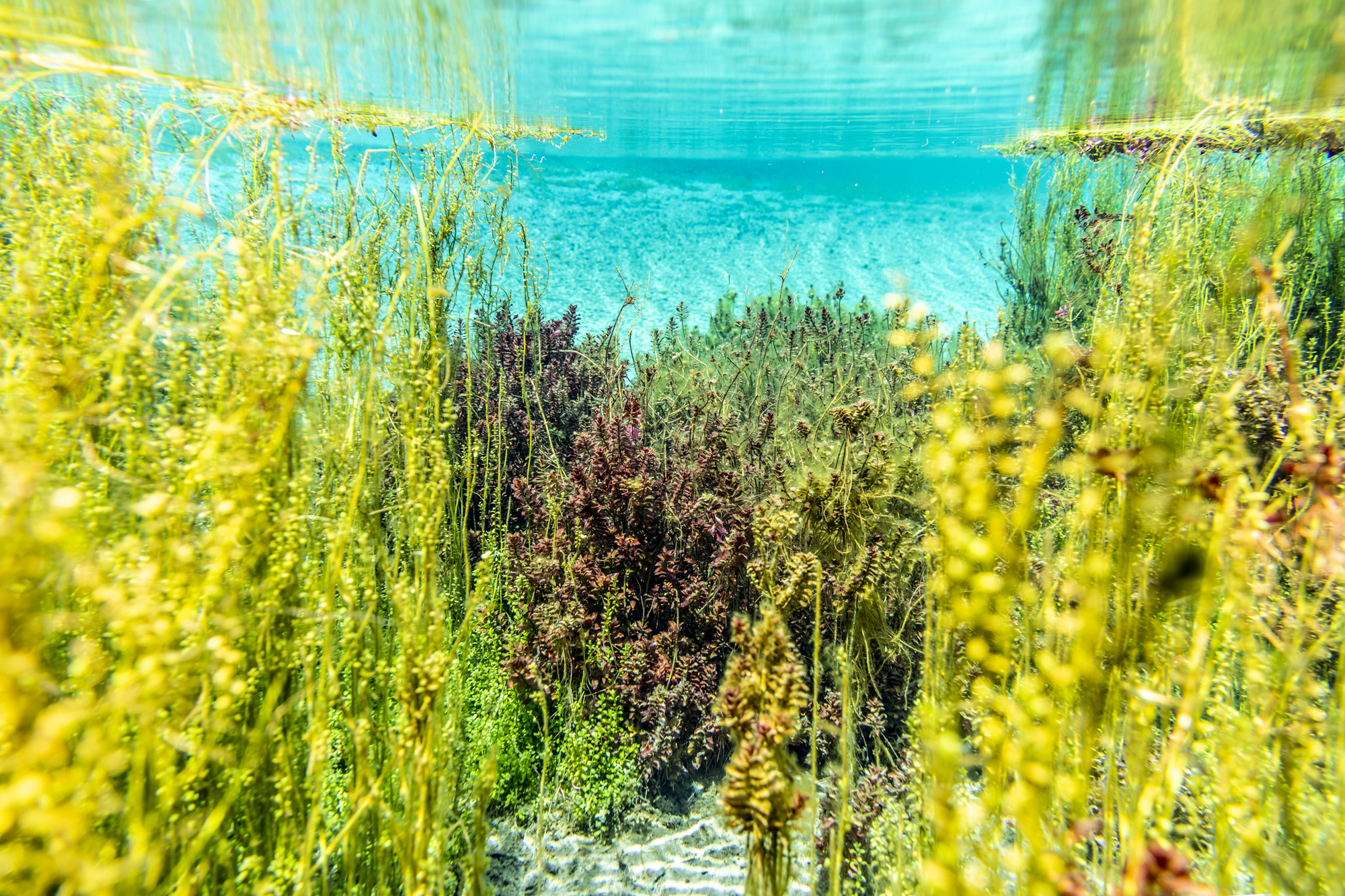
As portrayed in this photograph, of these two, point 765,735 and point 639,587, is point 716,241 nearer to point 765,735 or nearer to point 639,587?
point 639,587

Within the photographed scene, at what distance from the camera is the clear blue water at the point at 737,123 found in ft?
15.5

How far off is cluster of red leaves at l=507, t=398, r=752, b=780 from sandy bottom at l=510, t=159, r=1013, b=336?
8.66 metres

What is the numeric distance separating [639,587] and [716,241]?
14.0m

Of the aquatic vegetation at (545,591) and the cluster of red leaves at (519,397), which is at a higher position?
the cluster of red leaves at (519,397)

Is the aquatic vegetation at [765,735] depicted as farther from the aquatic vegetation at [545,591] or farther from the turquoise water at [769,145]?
the turquoise water at [769,145]

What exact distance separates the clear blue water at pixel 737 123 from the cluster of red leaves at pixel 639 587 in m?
1.38

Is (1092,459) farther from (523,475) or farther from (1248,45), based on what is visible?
(1248,45)

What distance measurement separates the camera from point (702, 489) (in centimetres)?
331

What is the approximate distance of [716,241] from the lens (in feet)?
50.6

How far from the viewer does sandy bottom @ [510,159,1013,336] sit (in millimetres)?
13438

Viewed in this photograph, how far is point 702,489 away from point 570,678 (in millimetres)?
1228

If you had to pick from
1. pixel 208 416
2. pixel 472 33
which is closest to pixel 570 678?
pixel 208 416

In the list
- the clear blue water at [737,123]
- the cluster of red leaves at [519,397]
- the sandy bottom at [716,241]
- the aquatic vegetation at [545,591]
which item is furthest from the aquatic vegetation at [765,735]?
the sandy bottom at [716,241]

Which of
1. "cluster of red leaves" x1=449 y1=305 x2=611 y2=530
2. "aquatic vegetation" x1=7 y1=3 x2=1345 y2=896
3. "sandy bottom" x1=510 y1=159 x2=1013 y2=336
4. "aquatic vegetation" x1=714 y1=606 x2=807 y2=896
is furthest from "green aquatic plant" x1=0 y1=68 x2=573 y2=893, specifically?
"sandy bottom" x1=510 y1=159 x2=1013 y2=336
